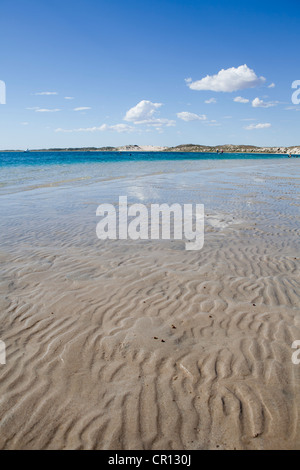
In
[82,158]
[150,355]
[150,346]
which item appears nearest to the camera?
[150,355]

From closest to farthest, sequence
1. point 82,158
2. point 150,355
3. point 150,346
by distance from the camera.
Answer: point 150,355 → point 150,346 → point 82,158

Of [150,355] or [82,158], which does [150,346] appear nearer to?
[150,355]

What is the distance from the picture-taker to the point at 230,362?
3.71 m

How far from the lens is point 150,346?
158 inches

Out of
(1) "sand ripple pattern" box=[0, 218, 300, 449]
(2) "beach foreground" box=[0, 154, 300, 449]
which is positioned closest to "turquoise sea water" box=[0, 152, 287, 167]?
(2) "beach foreground" box=[0, 154, 300, 449]

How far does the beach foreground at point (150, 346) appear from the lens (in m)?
2.90

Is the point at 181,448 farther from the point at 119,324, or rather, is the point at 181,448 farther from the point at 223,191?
the point at 223,191

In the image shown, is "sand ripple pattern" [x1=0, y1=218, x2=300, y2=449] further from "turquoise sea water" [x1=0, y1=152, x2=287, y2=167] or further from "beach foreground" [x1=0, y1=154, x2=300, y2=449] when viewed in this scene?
"turquoise sea water" [x1=0, y1=152, x2=287, y2=167]

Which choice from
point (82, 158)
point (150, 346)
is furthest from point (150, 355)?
point (82, 158)

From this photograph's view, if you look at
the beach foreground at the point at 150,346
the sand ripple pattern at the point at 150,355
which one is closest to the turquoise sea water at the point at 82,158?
the beach foreground at the point at 150,346

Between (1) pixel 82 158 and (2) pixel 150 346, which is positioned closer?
(2) pixel 150 346

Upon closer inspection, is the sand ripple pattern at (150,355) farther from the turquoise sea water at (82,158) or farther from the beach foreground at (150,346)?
the turquoise sea water at (82,158)

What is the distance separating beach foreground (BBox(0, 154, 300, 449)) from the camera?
9.52 feet

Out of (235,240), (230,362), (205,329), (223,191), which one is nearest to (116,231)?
(235,240)
